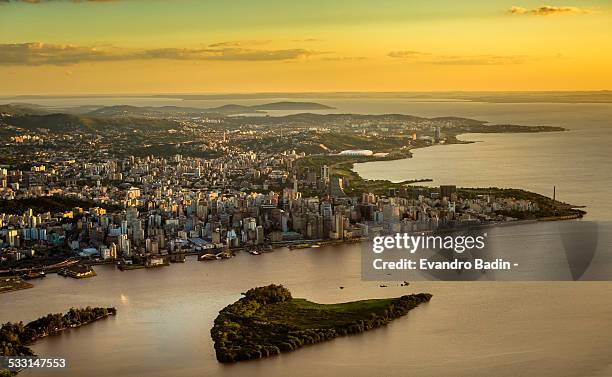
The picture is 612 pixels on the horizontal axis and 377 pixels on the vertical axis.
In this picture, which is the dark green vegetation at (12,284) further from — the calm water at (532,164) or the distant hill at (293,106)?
the distant hill at (293,106)

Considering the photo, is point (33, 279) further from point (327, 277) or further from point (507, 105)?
point (507, 105)

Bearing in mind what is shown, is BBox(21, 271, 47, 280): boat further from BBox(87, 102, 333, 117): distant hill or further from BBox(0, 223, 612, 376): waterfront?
BBox(87, 102, 333, 117): distant hill

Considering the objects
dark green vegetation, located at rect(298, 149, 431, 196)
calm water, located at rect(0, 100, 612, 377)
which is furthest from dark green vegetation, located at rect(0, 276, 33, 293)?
dark green vegetation, located at rect(298, 149, 431, 196)

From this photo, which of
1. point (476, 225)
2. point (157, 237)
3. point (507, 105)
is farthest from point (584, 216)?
point (507, 105)

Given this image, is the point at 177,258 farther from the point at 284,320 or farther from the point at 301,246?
the point at 284,320

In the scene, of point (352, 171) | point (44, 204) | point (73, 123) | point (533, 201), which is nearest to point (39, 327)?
point (44, 204)

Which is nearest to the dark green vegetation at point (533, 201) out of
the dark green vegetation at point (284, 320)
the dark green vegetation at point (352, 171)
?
the dark green vegetation at point (352, 171)
